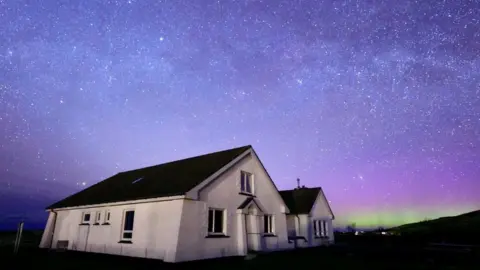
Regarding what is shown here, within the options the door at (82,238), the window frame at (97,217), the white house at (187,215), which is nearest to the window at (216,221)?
the white house at (187,215)

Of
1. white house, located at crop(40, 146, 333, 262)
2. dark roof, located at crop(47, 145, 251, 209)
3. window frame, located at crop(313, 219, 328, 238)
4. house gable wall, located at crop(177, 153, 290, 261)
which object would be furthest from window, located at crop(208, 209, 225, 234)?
window frame, located at crop(313, 219, 328, 238)

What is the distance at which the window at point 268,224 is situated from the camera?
72.1 ft

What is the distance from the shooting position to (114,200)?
19078mm

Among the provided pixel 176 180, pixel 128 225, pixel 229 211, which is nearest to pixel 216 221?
pixel 229 211

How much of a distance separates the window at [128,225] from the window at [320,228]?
20.2m

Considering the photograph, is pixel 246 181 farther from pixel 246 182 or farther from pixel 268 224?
pixel 268 224

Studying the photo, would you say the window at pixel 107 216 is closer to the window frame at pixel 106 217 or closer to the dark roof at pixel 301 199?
the window frame at pixel 106 217

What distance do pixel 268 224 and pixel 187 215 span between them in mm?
8861

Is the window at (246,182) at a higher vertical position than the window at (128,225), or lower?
higher

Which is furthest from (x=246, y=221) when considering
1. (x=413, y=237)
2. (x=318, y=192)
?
(x=413, y=237)

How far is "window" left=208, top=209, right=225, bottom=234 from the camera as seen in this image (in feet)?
56.0

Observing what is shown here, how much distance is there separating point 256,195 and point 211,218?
16.5 feet

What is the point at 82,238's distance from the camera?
2131 cm

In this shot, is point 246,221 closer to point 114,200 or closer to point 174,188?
point 174,188
